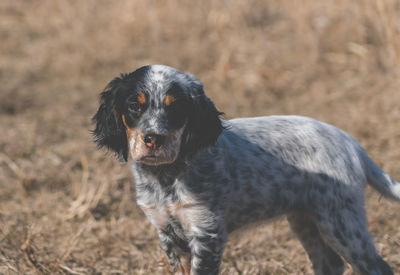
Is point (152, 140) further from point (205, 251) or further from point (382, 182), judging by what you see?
point (382, 182)

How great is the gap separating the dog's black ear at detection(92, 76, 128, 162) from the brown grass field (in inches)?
35.6

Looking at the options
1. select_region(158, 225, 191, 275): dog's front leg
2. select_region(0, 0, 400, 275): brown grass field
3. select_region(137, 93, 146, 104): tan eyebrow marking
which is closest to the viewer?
select_region(137, 93, 146, 104): tan eyebrow marking

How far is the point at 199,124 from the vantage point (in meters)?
2.77

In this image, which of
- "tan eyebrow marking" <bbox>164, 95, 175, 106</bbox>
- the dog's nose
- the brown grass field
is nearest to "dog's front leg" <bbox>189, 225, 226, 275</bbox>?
the brown grass field

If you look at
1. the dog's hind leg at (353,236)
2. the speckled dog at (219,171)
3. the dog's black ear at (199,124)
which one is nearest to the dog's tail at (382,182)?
the speckled dog at (219,171)

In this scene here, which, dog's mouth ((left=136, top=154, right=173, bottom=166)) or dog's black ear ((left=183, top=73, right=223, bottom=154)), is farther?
dog's black ear ((left=183, top=73, right=223, bottom=154))

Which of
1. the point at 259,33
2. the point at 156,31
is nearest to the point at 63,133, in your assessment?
the point at 156,31

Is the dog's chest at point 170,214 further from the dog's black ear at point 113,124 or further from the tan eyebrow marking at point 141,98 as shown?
the tan eyebrow marking at point 141,98

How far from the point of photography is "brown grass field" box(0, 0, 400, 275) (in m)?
4.01

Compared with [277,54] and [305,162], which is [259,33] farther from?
[305,162]

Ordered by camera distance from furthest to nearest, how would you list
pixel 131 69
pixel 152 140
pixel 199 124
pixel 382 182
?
1. pixel 131 69
2. pixel 382 182
3. pixel 199 124
4. pixel 152 140

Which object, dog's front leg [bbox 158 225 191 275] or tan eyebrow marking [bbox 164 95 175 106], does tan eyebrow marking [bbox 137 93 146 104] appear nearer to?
tan eyebrow marking [bbox 164 95 175 106]

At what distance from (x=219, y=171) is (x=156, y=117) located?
0.51m

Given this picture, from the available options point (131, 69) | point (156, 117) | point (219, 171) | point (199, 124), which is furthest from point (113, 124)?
point (131, 69)
